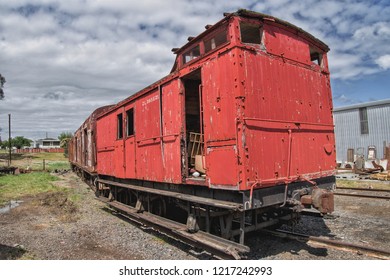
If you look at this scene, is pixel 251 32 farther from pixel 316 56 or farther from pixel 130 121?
pixel 130 121

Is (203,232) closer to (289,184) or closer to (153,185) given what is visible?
(289,184)

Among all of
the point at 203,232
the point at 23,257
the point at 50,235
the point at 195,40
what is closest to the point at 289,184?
the point at 203,232

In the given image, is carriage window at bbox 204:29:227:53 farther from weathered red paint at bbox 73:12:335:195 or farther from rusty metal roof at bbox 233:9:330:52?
rusty metal roof at bbox 233:9:330:52

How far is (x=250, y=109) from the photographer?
204 inches

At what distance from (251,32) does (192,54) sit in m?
1.23

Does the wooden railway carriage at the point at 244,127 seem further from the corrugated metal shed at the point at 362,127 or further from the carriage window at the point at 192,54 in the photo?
the corrugated metal shed at the point at 362,127

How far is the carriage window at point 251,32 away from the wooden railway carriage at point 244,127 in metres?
0.02

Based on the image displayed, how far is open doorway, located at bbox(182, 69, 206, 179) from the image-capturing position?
646 centimetres

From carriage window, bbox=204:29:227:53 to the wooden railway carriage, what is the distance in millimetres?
18

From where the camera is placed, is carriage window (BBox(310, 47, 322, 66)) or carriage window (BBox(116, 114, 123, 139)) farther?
carriage window (BBox(116, 114, 123, 139))

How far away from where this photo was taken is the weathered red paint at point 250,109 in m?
5.13

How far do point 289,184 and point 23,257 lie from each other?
5393mm

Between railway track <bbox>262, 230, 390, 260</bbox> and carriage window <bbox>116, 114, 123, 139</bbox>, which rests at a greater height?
carriage window <bbox>116, 114, 123, 139</bbox>

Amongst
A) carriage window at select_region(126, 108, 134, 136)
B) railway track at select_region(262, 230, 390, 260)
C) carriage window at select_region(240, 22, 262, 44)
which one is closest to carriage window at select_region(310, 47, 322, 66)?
carriage window at select_region(240, 22, 262, 44)
